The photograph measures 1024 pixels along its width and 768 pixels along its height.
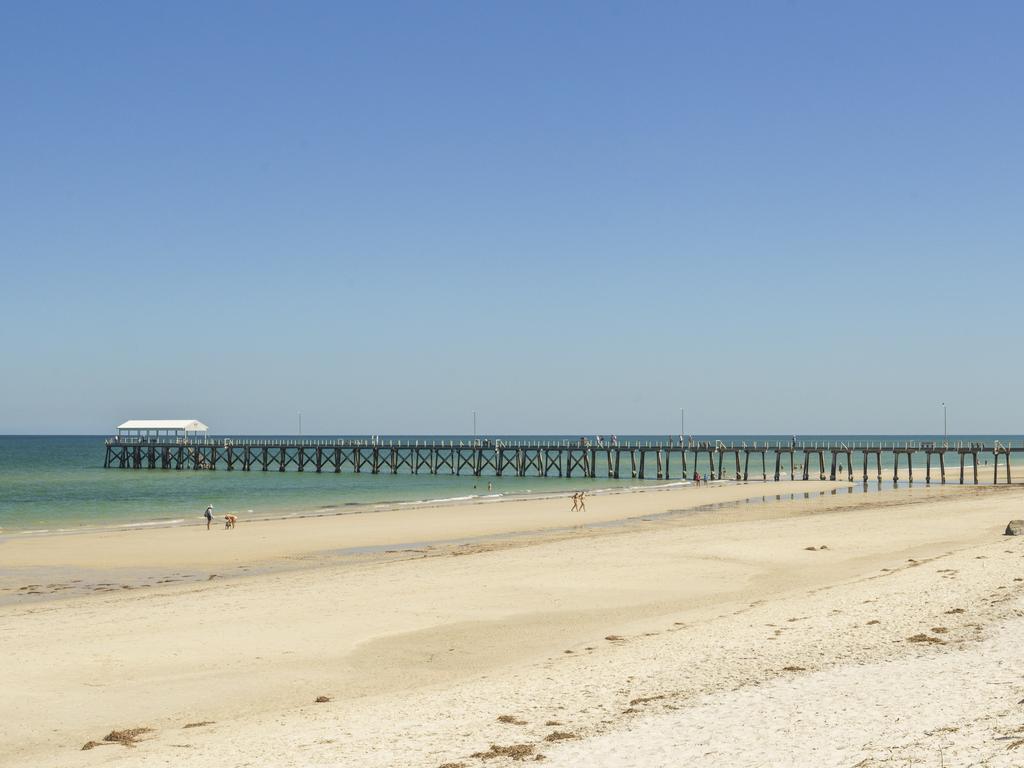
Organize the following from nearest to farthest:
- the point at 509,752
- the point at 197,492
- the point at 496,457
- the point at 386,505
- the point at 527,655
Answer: the point at 509,752, the point at 527,655, the point at 386,505, the point at 197,492, the point at 496,457

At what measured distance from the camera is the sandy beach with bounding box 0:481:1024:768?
28.8ft

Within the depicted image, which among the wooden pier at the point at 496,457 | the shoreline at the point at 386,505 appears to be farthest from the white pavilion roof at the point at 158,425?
the shoreline at the point at 386,505

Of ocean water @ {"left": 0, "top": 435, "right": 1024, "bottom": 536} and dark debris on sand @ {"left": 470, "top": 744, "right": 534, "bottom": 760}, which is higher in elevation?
dark debris on sand @ {"left": 470, "top": 744, "right": 534, "bottom": 760}

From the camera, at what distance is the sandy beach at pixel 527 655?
28.8ft

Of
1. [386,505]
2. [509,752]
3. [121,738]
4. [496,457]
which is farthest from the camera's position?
[496,457]

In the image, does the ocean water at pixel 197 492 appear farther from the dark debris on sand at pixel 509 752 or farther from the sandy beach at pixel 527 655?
the dark debris on sand at pixel 509 752

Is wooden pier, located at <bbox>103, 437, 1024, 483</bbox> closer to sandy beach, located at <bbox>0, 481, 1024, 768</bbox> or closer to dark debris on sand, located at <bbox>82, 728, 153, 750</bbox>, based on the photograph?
sandy beach, located at <bbox>0, 481, 1024, 768</bbox>

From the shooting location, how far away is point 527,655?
45.6ft

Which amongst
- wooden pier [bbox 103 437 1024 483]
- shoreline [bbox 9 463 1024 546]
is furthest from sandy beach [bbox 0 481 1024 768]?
wooden pier [bbox 103 437 1024 483]

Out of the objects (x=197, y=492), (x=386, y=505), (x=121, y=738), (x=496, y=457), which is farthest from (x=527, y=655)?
(x=496, y=457)

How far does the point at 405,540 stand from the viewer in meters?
33.0

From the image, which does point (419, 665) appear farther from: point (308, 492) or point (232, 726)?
point (308, 492)

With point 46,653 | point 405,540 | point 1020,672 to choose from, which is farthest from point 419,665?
point 405,540

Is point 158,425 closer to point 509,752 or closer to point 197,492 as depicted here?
point 197,492
